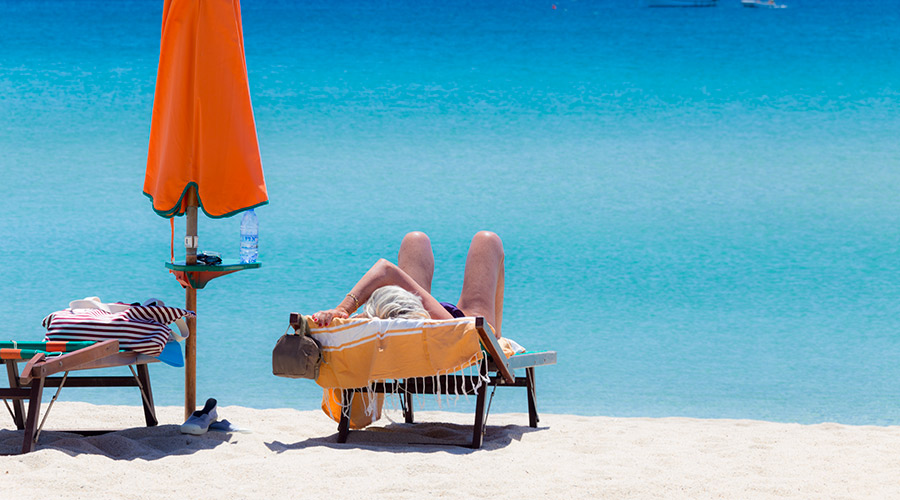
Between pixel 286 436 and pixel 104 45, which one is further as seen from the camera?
pixel 104 45

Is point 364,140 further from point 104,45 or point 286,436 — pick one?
point 286,436

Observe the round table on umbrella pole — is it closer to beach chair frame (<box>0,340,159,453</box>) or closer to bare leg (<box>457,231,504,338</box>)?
beach chair frame (<box>0,340,159,453</box>)

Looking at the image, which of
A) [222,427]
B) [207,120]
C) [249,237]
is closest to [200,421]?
[222,427]

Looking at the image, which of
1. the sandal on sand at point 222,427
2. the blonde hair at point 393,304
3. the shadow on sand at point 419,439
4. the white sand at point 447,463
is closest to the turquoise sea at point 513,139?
the shadow on sand at point 419,439

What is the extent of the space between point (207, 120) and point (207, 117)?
0.01m

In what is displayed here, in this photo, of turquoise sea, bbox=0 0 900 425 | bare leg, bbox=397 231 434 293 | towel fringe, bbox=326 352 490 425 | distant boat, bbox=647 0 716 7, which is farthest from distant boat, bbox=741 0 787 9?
towel fringe, bbox=326 352 490 425

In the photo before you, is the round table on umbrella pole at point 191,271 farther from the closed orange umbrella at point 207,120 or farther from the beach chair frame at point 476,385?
the beach chair frame at point 476,385

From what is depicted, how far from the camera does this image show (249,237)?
3600mm

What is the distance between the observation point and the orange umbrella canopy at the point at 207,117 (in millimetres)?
3389

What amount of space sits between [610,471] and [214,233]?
1080 centimetres

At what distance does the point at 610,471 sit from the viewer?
3041mm

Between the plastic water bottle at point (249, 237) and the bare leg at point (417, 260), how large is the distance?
61cm

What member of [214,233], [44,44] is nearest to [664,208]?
[214,233]

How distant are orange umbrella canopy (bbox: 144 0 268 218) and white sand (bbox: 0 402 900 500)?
0.89 metres
